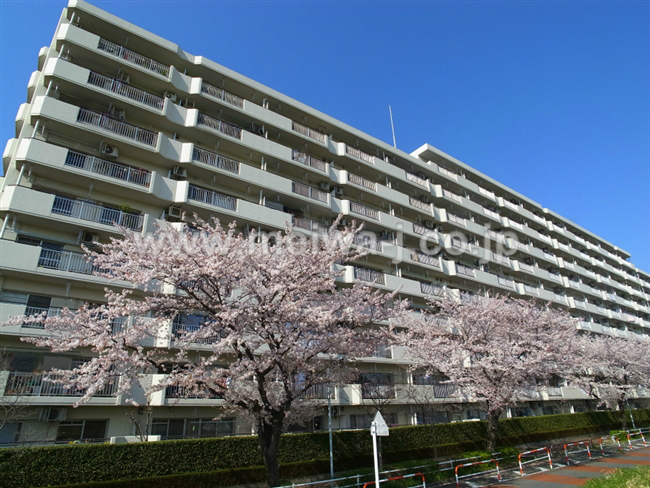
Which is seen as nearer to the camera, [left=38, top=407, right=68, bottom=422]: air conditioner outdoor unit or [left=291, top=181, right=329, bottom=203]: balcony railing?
[left=38, top=407, right=68, bottom=422]: air conditioner outdoor unit

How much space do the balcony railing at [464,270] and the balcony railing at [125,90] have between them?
25.2 m

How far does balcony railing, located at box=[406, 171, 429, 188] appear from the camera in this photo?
111 feet

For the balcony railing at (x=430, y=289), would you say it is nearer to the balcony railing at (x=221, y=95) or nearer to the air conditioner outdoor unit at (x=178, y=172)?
the balcony railing at (x=221, y=95)

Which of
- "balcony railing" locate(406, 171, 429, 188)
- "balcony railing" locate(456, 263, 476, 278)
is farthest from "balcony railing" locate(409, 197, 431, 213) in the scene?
"balcony railing" locate(456, 263, 476, 278)

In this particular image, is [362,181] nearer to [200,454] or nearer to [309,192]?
[309,192]

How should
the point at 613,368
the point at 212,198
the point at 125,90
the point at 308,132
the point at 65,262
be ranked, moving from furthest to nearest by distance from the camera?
the point at 613,368, the point at 308,132, the point at 212,198, the point at 125,90, the point at 65,262

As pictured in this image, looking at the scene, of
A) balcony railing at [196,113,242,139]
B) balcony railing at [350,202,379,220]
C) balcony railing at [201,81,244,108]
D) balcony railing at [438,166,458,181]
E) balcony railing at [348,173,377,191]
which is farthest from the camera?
balcony railing at [438,166,458,181]

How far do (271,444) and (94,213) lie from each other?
13768 millimetres

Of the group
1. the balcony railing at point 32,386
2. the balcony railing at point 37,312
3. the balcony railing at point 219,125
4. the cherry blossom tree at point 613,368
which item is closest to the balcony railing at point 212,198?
the balcony railing at point 219,125

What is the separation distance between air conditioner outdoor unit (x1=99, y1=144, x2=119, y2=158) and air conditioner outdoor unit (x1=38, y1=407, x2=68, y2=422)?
12034 millimetres

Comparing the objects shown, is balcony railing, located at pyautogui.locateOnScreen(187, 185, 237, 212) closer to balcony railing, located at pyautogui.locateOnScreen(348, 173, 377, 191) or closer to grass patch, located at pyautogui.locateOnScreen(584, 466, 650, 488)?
balcony railing, located at pyautogui.locateOnScreen(348, 173, 377, 191)

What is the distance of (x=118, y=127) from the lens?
20.5m

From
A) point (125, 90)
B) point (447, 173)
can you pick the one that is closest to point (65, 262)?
point (125, 90)

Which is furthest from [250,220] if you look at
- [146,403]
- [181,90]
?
[146,403]
